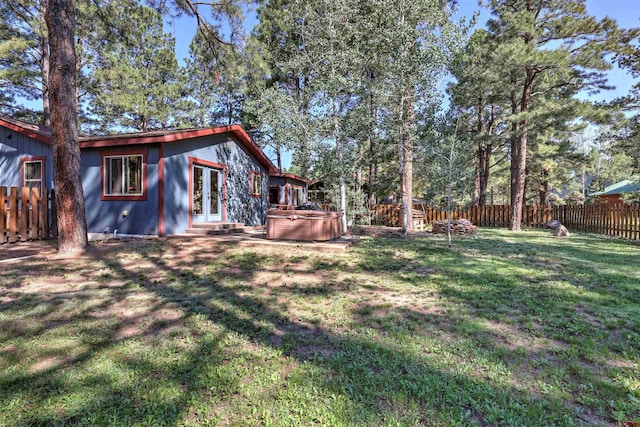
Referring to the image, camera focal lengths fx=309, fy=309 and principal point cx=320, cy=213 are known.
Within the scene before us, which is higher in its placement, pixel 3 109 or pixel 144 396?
pixel 3 109

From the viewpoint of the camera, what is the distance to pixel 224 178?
37.4 feet

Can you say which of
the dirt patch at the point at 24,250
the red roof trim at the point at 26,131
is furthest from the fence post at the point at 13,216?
the red roof trim at the point at 26,131

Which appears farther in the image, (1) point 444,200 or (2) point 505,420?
(1) point 444,200

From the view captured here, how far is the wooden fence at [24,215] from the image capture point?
741 cm

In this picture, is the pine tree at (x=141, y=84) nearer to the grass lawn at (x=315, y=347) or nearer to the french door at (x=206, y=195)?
the french door at (x=206, y=195)

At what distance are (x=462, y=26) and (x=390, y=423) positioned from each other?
11.6 m

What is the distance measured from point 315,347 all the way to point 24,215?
29.8 feet

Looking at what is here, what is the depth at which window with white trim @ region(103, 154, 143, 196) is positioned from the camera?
29.8 feet

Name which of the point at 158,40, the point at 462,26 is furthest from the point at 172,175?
the point at 158,40

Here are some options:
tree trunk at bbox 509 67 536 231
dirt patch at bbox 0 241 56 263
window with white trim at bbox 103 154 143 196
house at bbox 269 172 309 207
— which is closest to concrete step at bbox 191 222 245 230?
window with white trim at bbox 103 154 143 196

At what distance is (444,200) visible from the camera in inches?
385

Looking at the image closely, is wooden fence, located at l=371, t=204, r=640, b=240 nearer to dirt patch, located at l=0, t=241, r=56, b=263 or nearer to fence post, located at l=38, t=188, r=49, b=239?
dirt patch, located at l=0, t=241, r=56, b=263

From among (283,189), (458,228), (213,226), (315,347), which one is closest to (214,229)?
(213,226)

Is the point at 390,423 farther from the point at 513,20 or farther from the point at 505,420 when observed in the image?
the point at 513,20
